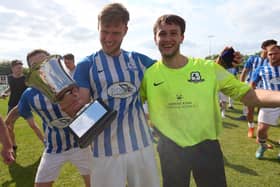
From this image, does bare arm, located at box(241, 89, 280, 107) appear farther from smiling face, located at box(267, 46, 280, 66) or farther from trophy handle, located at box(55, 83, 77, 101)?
smiling face, located at box(267, 46, 280, 66)

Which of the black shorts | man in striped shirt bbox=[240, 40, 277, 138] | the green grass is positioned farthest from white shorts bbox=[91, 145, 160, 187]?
man in striped shirt bbox=[240, 40, 277, 138]

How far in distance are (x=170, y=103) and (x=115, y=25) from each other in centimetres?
77

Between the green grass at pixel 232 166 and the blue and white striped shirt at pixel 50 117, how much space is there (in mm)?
1448

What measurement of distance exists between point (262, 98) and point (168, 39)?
0.87 meters

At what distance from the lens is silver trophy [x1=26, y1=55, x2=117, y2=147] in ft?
6.81

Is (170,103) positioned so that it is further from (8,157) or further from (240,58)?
(8,157)

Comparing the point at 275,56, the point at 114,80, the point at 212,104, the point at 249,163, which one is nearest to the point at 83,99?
the point at 114,80

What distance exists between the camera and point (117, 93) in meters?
2.35

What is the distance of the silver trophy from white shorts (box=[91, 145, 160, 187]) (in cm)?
38

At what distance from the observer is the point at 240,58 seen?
2.63 m

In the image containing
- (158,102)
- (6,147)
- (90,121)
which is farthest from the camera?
(6,147)

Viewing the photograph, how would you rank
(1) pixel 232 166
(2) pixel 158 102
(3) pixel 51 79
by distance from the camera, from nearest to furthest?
(3) pixel 51 79
(2) pixel 158 102
(1) pixel 232 166

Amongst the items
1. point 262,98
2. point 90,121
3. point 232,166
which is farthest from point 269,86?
point 90,121

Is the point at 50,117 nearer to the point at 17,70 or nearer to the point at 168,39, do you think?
the point at 168,39
